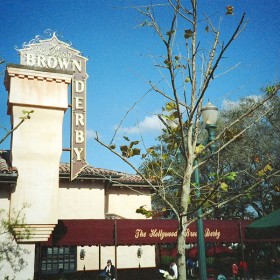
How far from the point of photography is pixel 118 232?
35.6 feet

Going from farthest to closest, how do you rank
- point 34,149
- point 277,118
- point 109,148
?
point 277,118, point 34,149, point 109,148

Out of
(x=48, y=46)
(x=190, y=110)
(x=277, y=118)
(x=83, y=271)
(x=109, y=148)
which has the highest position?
(x=48, y=46)

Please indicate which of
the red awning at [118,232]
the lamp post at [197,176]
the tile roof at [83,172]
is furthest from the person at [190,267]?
the lamp post at [197,176]

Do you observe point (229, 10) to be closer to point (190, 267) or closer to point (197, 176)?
point (197, 176)

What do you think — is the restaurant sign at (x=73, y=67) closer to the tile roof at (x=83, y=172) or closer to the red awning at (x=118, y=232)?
the tile roof at (x=83, y=172)

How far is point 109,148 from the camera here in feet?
14.1

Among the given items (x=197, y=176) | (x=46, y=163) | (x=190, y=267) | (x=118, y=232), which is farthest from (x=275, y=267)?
(x=197, y=176)

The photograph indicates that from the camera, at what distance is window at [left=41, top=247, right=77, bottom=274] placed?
49.7 ft

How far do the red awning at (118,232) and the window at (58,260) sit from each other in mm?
5669

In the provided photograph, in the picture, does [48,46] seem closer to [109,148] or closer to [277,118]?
[109,148]

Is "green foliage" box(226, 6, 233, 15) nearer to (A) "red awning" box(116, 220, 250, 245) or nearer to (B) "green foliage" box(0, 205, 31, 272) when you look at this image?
(A) "red awning" box(116, 220, 250, 245)

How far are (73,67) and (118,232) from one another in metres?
8.31

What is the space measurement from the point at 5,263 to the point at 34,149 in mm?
4378

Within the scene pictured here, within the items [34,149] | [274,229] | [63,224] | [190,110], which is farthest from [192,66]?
[34,149]
